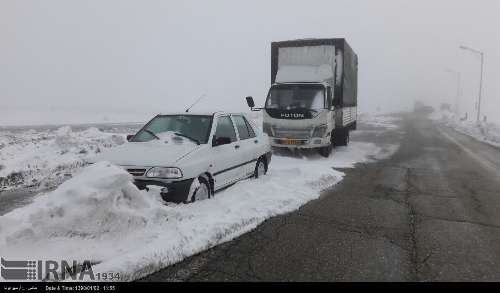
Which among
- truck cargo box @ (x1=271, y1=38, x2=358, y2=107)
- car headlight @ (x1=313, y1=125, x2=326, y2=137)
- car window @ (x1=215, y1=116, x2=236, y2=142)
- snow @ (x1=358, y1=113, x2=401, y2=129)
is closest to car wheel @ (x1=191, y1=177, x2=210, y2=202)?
car window @ (x1=215, y1=116, x2=236, y2=142)

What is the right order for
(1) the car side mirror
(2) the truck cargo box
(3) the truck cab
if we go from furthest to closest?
1. (2) the truck cargo box
2. (3) the truck cab
3. (1) the car side mirror

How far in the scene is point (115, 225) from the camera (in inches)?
199

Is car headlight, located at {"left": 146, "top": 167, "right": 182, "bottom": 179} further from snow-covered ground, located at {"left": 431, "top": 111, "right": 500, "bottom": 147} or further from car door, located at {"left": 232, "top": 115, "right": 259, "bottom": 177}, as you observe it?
snow-covered ground, located at {"left": 431, "top": 111, "right": 500, "bottom": 147}

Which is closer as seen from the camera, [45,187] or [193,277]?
[193,277]

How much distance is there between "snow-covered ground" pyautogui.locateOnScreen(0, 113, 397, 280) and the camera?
14.6 ft

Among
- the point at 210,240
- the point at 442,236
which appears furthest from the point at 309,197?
the point at 210,240

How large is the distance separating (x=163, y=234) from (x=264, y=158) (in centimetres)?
466

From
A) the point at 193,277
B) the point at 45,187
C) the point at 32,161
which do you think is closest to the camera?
the point at 193,277

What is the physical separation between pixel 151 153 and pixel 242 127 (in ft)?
8.45

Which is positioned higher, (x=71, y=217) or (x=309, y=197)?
(x=71, y=217)

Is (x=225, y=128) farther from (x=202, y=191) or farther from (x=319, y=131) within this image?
(x=319, y=131)

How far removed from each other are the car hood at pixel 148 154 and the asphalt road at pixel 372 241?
1.75 m

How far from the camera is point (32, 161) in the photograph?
10602mm

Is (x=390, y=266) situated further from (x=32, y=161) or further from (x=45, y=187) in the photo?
(x=32, y=161)
